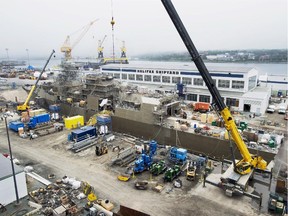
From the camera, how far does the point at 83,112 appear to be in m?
37.6

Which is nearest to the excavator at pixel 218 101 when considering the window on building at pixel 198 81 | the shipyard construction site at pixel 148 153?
the shipyard construction site at pixel 148 153

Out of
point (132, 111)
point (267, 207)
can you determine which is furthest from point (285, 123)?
point (132, 111)

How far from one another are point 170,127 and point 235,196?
1209 cm

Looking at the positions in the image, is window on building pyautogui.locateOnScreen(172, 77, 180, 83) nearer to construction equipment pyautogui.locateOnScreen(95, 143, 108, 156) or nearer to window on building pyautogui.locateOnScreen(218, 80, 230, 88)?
window on building pyautogui.locateOnScreen(218, 80, 230, 88)

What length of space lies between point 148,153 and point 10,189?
42.5ft

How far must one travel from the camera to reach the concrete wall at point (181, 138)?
2373cm

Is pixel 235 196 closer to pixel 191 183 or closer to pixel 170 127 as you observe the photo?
pixel 191 183

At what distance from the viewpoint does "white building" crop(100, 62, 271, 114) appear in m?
36.7

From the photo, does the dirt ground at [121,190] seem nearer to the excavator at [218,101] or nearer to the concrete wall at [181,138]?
the excavator at [218,101]

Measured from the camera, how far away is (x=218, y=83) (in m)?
41.5

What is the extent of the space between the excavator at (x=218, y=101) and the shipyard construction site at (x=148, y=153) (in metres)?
0.07

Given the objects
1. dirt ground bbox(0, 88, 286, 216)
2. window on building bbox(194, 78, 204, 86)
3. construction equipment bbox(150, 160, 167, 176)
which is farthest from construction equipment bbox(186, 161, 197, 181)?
window on building bbox(194, 78, 204, 86)

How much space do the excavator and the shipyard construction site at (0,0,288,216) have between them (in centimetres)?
7

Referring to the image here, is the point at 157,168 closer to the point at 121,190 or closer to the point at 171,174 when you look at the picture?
the point at 171,174
